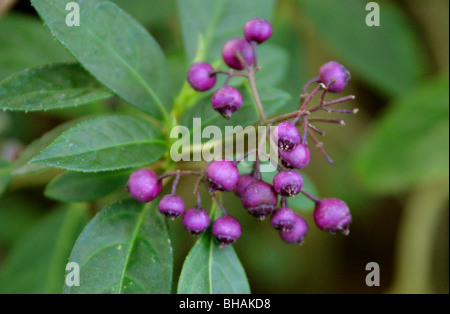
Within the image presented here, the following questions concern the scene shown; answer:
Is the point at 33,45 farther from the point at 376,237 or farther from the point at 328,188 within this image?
the point at 376,237

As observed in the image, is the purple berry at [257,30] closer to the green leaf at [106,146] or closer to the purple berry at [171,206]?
the green leaf at [106,146]

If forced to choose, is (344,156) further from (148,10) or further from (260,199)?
(260,199)

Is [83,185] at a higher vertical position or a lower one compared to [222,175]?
higher

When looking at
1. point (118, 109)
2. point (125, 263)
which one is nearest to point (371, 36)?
point (118, 109)

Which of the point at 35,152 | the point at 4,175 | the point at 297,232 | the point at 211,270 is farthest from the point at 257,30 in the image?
the point at 4,175

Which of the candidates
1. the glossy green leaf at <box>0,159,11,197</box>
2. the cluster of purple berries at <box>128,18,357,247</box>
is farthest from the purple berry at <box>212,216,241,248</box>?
the glossy green leaf at <box>0,159,11,197</box>

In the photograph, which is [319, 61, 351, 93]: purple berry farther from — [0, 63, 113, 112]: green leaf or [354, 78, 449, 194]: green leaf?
[354, 78, 449, 194]: green leaf
